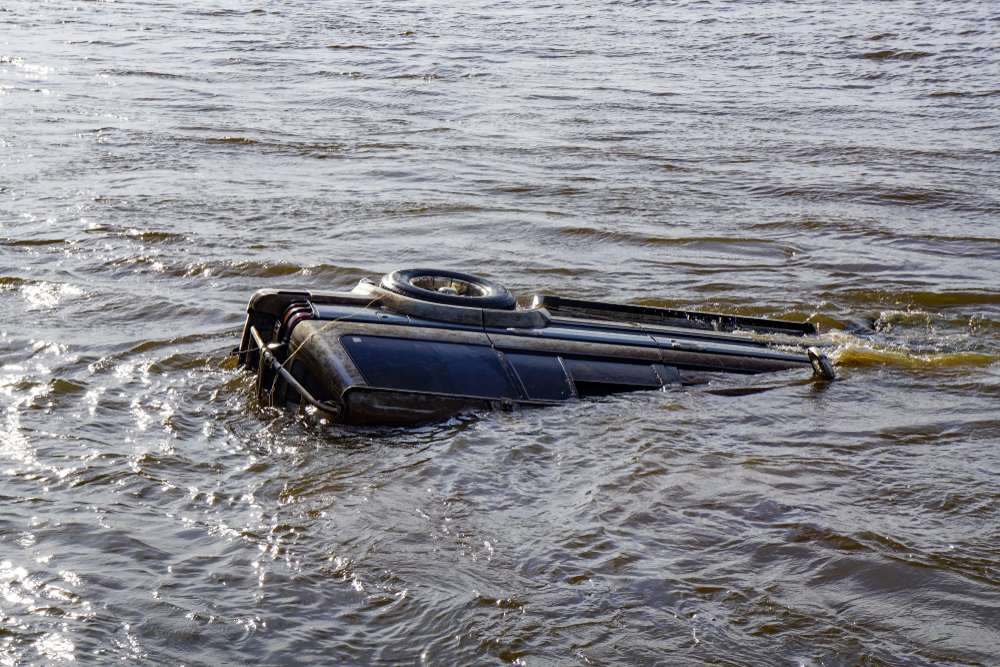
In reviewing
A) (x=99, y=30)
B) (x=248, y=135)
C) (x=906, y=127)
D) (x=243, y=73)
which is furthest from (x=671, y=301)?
(x=99, y=30)

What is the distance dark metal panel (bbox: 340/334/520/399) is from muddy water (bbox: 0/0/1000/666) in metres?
0.23

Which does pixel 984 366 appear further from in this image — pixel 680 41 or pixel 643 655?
pixel 680 41

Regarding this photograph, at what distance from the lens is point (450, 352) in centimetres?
556

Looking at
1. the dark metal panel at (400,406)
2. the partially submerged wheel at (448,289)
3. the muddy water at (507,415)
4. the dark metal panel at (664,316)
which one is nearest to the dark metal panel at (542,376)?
the muddy water at (507,415)

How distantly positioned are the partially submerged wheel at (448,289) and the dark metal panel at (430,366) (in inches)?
16.3

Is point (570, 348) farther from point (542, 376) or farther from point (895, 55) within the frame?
point (895, 55)

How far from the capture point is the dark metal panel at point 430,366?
5.31m

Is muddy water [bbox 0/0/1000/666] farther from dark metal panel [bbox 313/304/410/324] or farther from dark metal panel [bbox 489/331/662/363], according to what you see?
dark metal panel [bbox 313/304/410/324]

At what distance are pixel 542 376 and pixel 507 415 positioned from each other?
1.17 ft

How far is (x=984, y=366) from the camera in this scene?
285 inches

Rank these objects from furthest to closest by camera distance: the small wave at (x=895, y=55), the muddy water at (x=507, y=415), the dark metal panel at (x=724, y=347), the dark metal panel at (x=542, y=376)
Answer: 1. the small wave at (x=895, y=55)
2. the dark metal panel at (x=724, y=347)
3. the dark metal panel at (x=542, y=376)
4. the muddy water at (x=507, y=415)

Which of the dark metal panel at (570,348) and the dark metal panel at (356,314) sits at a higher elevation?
the dark metal panel at (356,314)

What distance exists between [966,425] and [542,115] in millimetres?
11383

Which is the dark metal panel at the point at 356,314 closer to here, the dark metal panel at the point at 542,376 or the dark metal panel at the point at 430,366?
the dark metal panel at the point at 430,366
